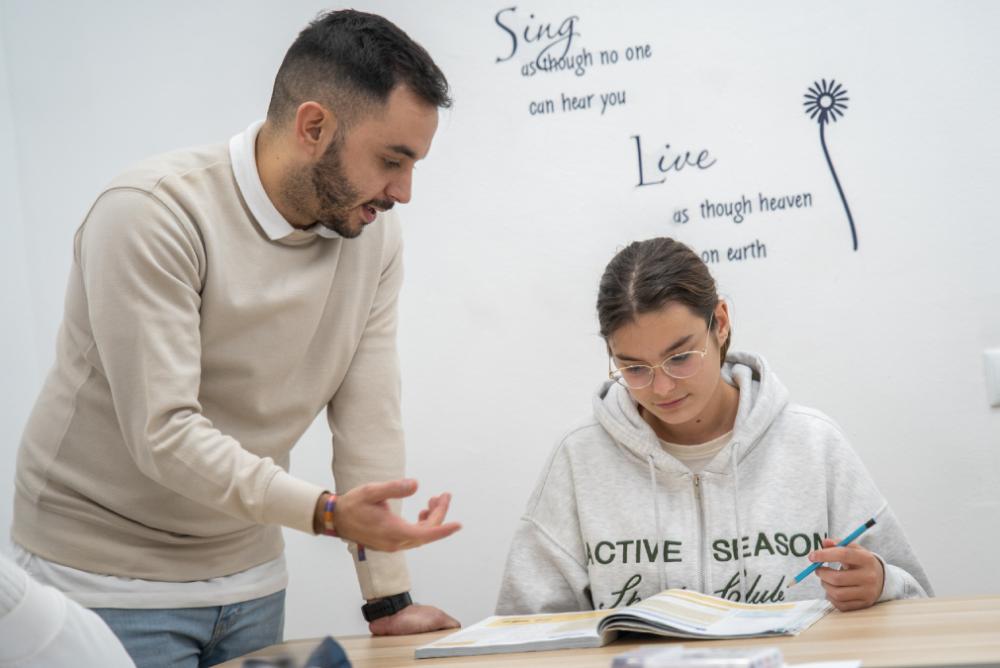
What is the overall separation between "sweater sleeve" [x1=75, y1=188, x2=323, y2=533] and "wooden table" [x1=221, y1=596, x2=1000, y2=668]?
21 cm

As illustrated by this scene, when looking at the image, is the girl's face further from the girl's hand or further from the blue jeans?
the blue jeans

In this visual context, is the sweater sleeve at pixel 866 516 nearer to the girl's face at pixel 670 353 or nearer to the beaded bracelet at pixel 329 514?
the girl's face at pixel 670 353

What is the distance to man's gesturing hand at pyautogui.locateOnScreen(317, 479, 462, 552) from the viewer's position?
128 centimetres

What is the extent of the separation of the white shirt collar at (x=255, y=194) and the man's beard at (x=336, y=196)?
0.06 m

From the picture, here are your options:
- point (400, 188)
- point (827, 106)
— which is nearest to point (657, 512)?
point (400, 188)

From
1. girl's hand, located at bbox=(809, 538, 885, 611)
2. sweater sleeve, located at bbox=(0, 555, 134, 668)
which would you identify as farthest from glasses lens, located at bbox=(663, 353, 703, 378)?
sweater sleeve, located at bbox=(0, 555, 134, 668)

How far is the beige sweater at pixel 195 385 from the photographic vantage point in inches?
55.6

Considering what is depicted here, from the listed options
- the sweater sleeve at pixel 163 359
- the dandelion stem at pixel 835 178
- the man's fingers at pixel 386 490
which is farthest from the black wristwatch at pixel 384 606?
the dandelion stem at pixel 835 178

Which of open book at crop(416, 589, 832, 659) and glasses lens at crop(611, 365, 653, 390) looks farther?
glasses lens at crop(611, 365, 653, 390)

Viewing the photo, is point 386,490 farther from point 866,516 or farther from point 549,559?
point 866,516

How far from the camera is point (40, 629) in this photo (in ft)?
3.05

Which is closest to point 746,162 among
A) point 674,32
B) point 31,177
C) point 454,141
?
point 674,32

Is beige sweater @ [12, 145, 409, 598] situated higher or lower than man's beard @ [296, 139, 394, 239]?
lower

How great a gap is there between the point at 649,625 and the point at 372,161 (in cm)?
76
